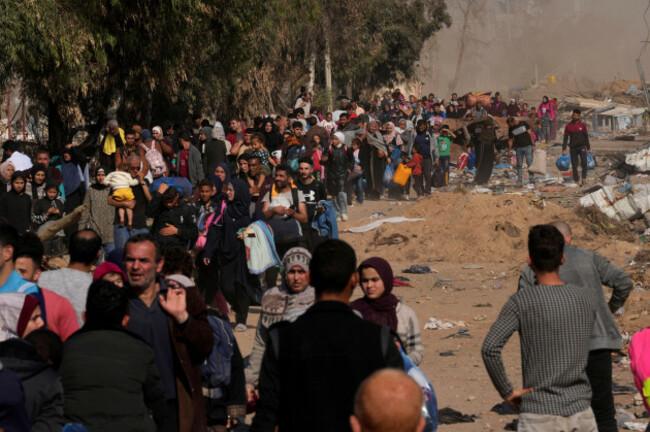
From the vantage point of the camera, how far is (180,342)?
5074 mm

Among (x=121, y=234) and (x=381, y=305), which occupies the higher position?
(x=121, y=234)

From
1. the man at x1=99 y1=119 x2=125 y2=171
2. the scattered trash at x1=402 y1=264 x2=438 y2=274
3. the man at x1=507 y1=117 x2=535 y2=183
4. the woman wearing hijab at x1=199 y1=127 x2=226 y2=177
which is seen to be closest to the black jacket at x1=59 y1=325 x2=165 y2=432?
the scattered trash at x1=402 y1=264 x2=438 y2=274

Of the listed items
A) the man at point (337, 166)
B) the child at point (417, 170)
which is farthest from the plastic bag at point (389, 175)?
the man at point (337, 166)

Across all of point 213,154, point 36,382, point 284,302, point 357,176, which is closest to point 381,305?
point 284,302

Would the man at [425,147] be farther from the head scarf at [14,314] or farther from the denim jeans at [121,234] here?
the head scarf at [14,314]

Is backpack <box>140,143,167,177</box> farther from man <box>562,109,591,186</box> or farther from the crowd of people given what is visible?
man <box>562,109,591,186</box>

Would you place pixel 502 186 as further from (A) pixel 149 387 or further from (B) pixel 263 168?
(A) pixel 149 387

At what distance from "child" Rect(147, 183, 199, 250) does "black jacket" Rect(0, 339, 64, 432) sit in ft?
21.2

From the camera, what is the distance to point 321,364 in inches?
146

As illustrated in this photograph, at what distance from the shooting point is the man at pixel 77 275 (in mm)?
5867

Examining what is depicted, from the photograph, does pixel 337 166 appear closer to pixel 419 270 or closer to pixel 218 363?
pixel 419 270

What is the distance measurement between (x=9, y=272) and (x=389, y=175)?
17477mm

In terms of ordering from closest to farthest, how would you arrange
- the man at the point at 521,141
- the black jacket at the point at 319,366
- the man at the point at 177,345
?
the black jacket at the point at 319,366, the man at the point at 177,345, the man at the point at 521,141

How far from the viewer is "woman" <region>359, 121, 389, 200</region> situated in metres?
22.4
